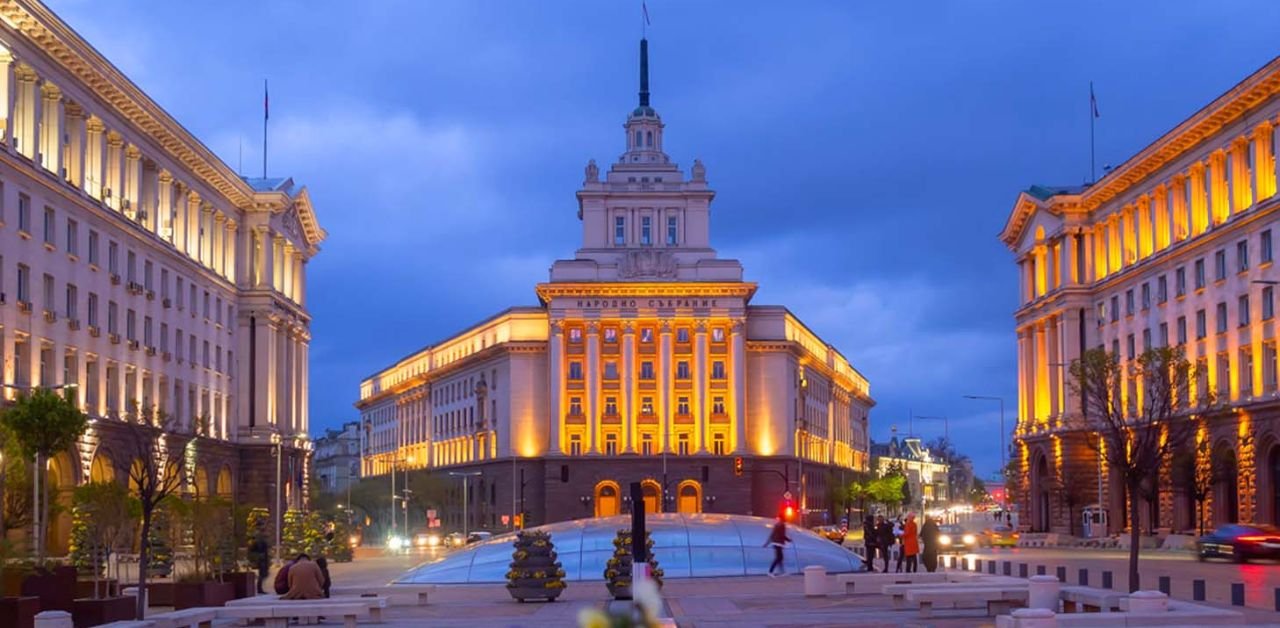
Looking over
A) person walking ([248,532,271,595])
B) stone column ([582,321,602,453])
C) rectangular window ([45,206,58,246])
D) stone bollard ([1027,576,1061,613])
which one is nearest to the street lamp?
stone column ([582,321,602,453])

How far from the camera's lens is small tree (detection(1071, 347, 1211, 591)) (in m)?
49.8

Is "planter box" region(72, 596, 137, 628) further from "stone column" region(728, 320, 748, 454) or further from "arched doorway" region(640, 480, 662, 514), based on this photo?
"stone column" region(728, 320, 748, 454)

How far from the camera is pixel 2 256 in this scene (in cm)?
6238

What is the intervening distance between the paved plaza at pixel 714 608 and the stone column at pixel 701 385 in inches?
3751

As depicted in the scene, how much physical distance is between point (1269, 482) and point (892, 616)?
1718 inches

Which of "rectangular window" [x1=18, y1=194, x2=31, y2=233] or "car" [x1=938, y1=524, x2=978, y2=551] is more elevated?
"rectangular window" [x1=18, y1=194, x2=31, y2=233]

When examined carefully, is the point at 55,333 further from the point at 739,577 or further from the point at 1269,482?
the point at 1269,482

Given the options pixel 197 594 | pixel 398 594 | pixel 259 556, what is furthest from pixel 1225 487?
pixel 197 594

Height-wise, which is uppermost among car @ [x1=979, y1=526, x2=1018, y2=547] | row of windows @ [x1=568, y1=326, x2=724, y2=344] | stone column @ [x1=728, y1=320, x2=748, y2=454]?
row of windows @ [x1=568, y1=326, x2=724, y2=344]

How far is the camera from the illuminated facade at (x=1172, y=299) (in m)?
76.0

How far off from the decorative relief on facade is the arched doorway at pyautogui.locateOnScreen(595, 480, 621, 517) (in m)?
17.7

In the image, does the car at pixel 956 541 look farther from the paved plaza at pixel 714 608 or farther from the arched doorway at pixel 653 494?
the arched doorway at pixel 653 494

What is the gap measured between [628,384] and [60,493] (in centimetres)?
8720

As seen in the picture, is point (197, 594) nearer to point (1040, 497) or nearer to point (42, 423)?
point (42, 423)
